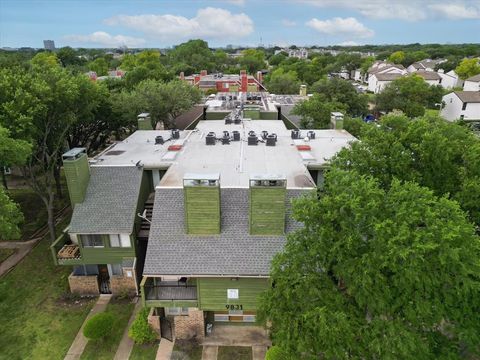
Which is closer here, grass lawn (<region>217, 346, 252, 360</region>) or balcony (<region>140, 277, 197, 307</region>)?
grass lawn (<region>217, 346, 252, 360</region>)

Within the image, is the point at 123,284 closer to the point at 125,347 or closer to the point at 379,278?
the point at 125,347

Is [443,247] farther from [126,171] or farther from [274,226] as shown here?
[126,171]

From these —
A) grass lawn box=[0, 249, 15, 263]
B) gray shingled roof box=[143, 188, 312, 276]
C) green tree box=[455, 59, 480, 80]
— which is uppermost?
green tree box=[455, 59, 480, 80]

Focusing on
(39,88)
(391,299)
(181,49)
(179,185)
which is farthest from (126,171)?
(181,49)

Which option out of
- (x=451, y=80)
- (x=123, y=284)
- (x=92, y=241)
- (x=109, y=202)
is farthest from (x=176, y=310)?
(x=451, y=80)

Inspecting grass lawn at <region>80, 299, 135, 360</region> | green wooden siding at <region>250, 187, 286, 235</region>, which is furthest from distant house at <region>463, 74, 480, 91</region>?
grass lawn at <region>80, 299, 135, 360</region>

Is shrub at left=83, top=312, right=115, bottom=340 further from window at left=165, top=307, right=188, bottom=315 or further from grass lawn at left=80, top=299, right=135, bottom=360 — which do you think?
window at left=165, top=307, right=188, bottom=315
